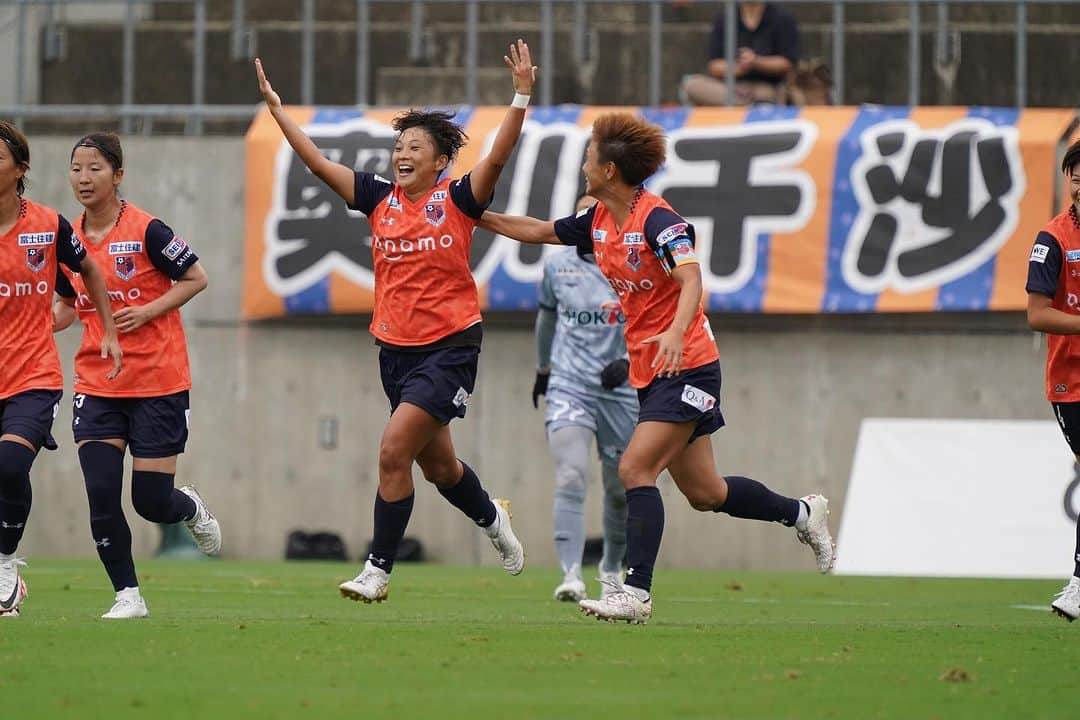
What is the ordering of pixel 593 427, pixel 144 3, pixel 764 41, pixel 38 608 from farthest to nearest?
pixel 144 3, pixel 764 41, pixel 593 427, pixel 38 608

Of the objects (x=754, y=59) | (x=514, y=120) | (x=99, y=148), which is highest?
(x=754, y=59)

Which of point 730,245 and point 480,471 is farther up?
point 730,245

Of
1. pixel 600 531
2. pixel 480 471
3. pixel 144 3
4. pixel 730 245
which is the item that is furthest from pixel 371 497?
pixel 144 3

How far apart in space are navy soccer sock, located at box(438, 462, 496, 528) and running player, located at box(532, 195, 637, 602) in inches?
64.7

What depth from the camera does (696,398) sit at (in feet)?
26.3

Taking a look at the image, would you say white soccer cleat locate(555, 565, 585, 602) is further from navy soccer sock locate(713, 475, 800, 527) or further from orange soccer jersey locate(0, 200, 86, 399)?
orange soccer jersey locate(0, 200, 86, 399)

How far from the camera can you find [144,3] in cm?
1938

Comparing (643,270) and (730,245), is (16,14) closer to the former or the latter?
(730,245)

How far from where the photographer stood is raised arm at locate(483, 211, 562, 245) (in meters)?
8.51

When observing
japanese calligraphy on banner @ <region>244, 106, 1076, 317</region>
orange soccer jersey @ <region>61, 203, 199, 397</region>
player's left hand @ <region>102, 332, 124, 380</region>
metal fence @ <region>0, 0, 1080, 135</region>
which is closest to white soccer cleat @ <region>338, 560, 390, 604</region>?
orange soccer jersey @ <region>61, 203, 199, 397</region>

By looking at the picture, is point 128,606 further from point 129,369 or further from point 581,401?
point 581,401

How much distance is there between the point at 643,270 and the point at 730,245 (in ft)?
24.4

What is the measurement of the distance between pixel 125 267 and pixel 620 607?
2.70 meters

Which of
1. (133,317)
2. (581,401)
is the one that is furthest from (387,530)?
(581,401)
